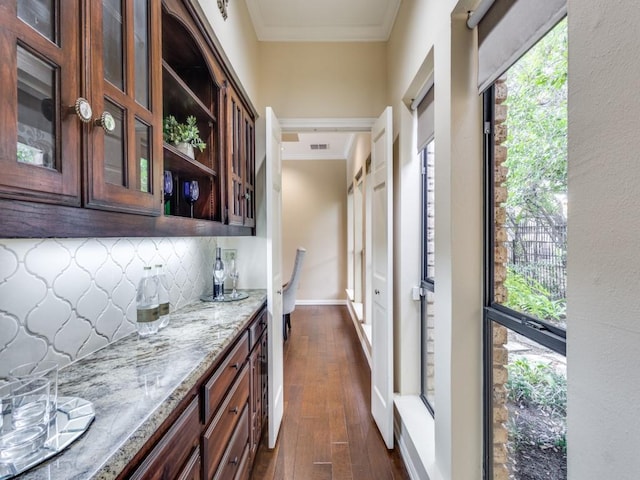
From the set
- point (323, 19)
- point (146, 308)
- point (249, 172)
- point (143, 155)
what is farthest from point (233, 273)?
point (323, 19)

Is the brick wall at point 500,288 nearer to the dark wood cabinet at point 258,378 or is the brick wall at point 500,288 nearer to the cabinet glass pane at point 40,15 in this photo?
the dark wood cabinet at point 258,378

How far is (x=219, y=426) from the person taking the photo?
1233 mm

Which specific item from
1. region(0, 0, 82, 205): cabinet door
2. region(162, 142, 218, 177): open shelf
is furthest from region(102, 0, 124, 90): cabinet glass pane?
region(162, 142, 218, 177): open shelf

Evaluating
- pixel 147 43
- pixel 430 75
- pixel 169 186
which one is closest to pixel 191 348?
pixel 169 186

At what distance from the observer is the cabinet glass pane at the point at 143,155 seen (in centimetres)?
97

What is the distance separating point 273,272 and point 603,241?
69.9 inches

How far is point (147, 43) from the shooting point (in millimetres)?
1045

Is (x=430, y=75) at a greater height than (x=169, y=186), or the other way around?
(x=430, y=75)

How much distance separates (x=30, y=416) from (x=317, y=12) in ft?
9.03

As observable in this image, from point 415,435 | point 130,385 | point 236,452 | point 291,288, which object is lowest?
point 415,435

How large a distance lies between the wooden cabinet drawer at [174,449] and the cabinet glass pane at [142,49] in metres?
0.98

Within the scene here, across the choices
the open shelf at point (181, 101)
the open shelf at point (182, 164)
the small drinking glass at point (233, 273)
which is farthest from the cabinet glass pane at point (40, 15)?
the small drinking glass at point (233, 273)

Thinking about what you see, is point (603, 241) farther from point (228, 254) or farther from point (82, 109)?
point (228, 254)

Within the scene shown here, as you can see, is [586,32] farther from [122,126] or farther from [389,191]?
[389,191]
